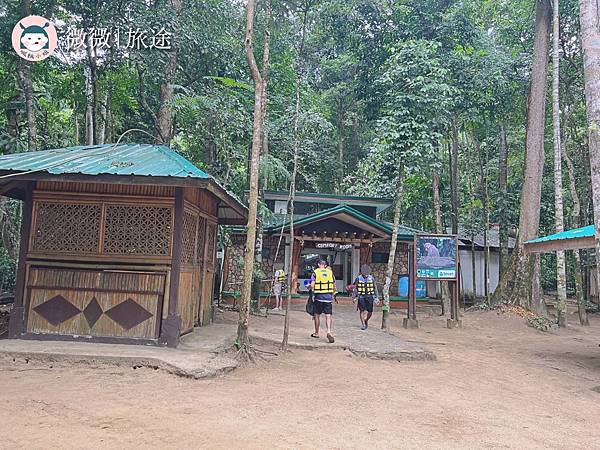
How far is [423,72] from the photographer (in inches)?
516

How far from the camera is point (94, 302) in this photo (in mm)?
7383

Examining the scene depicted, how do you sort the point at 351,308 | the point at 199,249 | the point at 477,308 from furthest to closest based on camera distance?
the point at 351,308
the point at 477,308
the point at 199,249

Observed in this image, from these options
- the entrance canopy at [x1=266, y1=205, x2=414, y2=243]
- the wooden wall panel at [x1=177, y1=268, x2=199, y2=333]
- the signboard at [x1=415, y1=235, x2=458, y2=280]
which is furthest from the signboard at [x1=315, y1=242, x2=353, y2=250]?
the wooden wall panel at [x1=177, y1=268, x2=199, y2=333]

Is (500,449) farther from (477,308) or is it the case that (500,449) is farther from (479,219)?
(479,219)

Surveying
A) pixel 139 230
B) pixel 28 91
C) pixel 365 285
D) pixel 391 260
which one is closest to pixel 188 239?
pixel 139 230

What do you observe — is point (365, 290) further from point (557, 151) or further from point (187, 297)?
point (557, 151)

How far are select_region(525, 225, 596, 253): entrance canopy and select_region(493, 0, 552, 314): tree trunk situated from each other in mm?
5048

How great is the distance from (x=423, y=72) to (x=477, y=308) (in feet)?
27.3

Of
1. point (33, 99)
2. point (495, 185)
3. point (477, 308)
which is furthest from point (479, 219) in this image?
point (33, 99)

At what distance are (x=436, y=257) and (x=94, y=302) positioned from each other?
903cm

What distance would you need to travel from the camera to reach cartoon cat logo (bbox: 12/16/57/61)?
1123 centimetres

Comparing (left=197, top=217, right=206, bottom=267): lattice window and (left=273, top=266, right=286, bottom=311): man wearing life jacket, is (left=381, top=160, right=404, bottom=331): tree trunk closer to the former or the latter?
(left=273, top=266, right=286, bottom=311): man wearing life jacket

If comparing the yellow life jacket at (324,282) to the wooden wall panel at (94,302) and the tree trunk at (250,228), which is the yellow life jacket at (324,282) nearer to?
the tree trunk at (250,228)

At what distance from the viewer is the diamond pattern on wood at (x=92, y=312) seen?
7.35m
